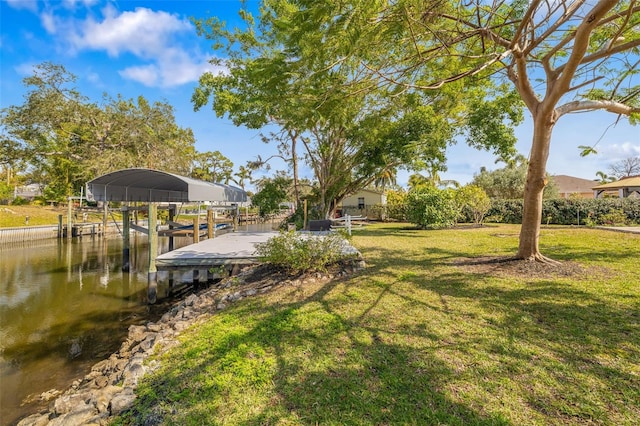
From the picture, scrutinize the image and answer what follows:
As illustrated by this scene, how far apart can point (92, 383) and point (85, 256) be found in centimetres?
1311

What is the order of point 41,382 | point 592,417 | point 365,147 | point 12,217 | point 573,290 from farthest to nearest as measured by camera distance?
point 12,217, point 365,147, point 573,290, point 41,382, point 592,417

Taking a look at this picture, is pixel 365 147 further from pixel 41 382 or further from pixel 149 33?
pixel 41 382

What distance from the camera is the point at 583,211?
16.0 m

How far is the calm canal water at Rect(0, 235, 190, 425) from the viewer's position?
13.6 ft

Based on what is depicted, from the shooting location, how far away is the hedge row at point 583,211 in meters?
14.8

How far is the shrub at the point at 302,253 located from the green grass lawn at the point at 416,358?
0.84 meters

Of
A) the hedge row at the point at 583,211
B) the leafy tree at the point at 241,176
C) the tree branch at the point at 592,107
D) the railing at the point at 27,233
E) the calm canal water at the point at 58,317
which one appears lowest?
the calm canal water at the point at 58,317

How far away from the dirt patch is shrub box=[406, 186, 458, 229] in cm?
744

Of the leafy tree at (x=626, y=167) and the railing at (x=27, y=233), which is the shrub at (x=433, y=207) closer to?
the railing at (x=27, y=233)

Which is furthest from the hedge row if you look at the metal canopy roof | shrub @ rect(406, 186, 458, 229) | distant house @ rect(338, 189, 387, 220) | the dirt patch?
the metal canopy roof

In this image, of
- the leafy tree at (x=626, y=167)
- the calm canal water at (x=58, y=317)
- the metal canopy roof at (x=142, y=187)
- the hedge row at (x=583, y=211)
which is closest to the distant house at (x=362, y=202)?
the hedge row at (x=583, y=211)

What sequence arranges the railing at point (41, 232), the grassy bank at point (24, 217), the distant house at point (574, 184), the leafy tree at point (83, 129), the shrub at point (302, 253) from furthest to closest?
1. the distant house at point (574, 184)
2. the leafy tree at point (83, 129)
3. the grassy bank at point (24, 217)
4. the railing at point (41, 232)
5. the shrub at point (302, 253)

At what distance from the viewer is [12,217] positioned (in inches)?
819

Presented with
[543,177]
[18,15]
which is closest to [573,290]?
[543,177]
